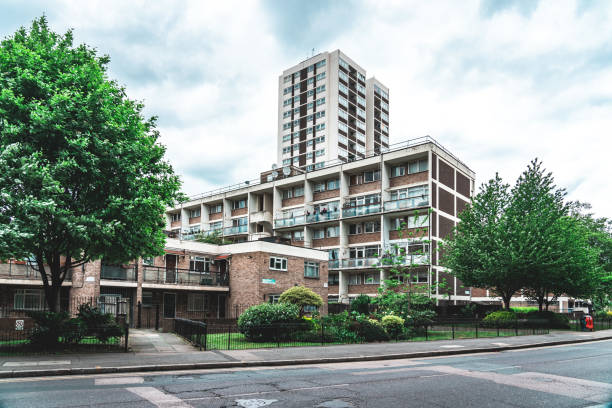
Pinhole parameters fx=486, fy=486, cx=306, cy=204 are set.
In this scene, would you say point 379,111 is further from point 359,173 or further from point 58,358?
point 58,358

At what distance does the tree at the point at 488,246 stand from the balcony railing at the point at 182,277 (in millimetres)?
18552

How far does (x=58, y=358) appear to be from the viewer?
14.9 m

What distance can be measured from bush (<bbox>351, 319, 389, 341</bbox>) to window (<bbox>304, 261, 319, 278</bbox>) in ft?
56.8

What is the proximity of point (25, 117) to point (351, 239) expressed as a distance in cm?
4019

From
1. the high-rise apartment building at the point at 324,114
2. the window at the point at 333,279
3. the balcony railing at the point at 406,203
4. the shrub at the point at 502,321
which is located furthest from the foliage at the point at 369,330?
the high-rise apartment building at the point at 324,114

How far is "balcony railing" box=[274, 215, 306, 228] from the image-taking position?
186 feet

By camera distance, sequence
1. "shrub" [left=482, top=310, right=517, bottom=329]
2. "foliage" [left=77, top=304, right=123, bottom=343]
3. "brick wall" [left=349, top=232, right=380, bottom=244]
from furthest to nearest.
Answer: "brick wall" [left=349, top=232, right=380, bottom=244] → "shrub" [left=482, top=310, right=517, bottom=329] → "foliage" [left=77, top=304, right=123, bottom=343]

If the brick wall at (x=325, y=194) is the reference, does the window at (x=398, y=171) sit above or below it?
above

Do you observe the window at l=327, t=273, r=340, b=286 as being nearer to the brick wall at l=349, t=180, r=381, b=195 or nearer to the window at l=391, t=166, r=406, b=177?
the brick wall at l=349, t=180, r=381, b=195

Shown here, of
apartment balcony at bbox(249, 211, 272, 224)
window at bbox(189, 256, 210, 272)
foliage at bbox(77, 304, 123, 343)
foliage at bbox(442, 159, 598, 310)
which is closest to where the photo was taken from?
foliage at bbox(77, 304, 123, 343)

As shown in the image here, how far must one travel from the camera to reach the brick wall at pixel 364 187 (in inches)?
2018

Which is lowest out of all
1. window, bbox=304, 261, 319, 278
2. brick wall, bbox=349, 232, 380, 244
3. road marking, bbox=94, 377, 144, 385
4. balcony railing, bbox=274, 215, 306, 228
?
road marking, bbox=94, 377, 144, 385

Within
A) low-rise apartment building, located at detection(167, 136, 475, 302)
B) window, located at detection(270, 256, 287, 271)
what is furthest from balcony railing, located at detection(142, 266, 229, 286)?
low-rise apartment building, located at detection(167, 136, 475, 302)

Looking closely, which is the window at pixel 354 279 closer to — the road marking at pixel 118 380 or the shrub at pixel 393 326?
the shrub at pixel 393 326
